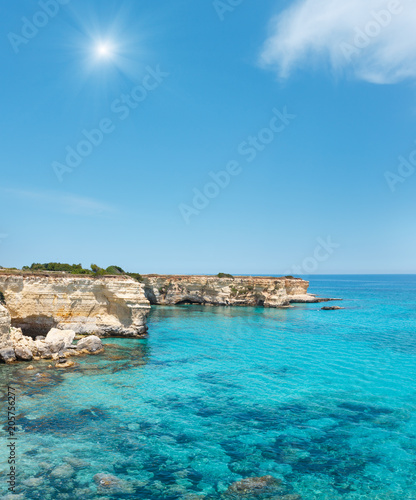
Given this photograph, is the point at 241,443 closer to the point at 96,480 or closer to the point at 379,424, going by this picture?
the point at 96,480

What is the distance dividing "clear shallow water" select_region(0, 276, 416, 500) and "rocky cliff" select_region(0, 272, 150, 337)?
161 inches

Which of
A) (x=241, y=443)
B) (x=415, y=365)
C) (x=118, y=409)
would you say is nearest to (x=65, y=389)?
(x=118, y=409)

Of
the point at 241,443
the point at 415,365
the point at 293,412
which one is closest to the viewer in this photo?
the point at 241,443

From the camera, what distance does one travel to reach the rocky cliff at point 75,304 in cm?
2902

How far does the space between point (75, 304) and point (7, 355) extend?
8996mm

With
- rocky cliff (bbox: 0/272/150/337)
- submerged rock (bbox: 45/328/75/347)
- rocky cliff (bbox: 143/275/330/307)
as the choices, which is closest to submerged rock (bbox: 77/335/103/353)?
submerged rock (bbox: 45/328/75/347)

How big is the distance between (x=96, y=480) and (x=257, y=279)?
201 ft

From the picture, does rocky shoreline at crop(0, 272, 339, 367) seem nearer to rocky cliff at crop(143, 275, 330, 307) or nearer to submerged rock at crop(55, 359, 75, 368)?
submerged rock at crop(55, 359, 75, 368)

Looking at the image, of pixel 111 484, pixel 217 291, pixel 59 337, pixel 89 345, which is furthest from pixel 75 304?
pixel 217 291

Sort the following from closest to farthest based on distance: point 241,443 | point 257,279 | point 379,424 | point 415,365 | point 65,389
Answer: point 241,443
point 379,424
point 65,389
point 415,365
point 257,279

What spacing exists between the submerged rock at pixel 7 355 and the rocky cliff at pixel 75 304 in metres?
6.20

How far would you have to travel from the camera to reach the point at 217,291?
70.1m

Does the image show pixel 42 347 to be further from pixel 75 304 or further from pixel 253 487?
pixel 253 487

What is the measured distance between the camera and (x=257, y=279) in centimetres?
7056
